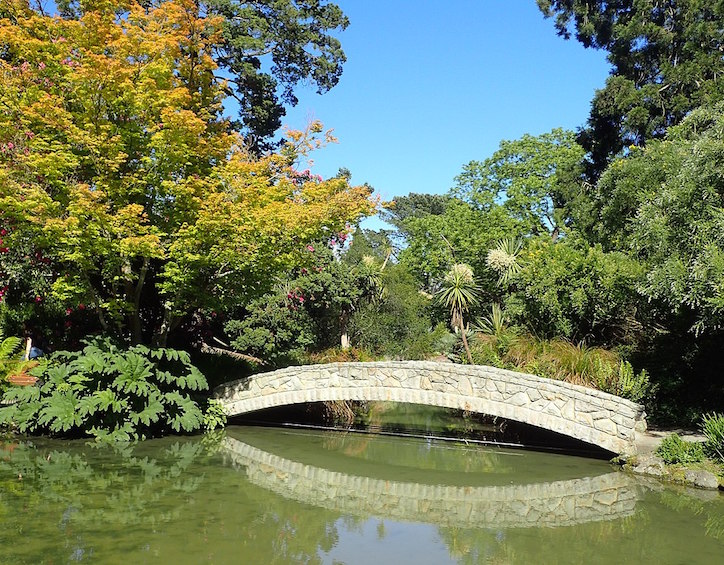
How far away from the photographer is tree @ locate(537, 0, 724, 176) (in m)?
20.0

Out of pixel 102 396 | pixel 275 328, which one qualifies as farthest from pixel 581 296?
pixel 102 396

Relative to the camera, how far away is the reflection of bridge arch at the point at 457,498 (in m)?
8.26

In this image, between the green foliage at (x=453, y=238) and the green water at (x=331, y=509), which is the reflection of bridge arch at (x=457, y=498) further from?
the green foliage at (x=453, y=238)

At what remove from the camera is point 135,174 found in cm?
1251

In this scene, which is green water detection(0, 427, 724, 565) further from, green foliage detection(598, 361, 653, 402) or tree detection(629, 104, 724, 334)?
tree detection(629, 104, 724, 334)

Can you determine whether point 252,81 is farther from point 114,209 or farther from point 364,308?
point 114,209

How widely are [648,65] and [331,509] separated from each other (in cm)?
2012

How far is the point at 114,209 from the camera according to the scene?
12.6 metres

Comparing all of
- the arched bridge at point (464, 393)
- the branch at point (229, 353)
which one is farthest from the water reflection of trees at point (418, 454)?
the branch at point (229, 353)

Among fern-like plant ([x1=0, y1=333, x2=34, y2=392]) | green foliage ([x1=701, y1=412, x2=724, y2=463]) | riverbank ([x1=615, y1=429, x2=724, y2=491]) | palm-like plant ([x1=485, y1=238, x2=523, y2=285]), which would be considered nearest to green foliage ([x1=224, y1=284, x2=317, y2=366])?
fern-like plant ([x1=0, y1=333, x2=34, y2=392])

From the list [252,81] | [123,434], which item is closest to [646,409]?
[123,434]

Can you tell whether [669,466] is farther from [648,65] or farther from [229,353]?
[648,65]

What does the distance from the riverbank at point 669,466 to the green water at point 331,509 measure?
28 cm

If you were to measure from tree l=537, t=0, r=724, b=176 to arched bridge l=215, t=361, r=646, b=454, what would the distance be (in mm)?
12040
